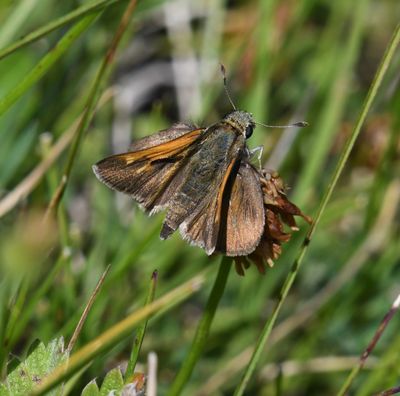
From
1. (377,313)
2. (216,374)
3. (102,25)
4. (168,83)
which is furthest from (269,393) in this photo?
(168,83)

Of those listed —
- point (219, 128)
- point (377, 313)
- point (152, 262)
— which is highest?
point (219, 128)

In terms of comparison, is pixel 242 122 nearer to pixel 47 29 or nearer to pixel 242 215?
pixel 242 215

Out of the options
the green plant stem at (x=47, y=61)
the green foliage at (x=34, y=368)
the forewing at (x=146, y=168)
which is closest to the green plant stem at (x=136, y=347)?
the green foliage at (x=34, y=368)

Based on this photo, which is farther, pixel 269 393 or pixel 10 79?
pixel 10 79

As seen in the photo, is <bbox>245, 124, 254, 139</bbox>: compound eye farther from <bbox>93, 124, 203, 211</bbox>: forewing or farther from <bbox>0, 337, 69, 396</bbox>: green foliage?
<bbox>0, 337, 69, 396</bbox>: green foliage

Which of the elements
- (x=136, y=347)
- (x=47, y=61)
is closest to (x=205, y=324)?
(x=136, y=347)

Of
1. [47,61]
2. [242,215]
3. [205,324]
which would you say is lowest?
[205,324]

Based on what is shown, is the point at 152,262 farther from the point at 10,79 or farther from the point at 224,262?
the point at 224,262
